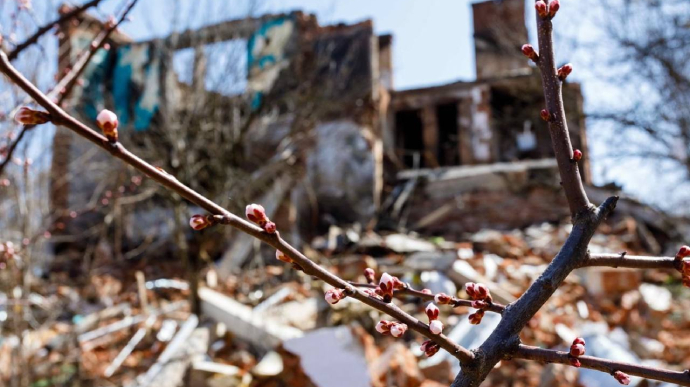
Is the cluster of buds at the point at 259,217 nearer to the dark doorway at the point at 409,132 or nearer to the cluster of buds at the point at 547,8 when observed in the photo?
the cluster of buds at the point at 547,8

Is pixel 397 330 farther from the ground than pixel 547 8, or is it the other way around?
pixel 547 8

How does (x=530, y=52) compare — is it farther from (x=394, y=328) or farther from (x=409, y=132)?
(x=409, y=132)

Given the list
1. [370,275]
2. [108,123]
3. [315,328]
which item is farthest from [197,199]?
[315,328]

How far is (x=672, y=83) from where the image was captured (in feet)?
27.9

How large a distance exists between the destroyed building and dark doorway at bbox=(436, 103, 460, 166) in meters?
1.17

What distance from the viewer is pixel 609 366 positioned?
2.86ft

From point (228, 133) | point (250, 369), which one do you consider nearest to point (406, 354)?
point (250, 369)

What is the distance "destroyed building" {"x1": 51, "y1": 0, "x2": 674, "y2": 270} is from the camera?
8.20 meters

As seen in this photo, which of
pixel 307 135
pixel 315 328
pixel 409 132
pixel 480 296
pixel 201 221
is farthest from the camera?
pixel 409 132

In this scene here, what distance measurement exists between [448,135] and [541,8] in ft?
47.4

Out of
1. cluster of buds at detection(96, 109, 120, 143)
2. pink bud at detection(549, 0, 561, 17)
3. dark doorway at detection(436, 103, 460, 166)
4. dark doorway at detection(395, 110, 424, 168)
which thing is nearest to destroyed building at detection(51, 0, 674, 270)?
dark doorway at detection(436, 103, 460, 166)

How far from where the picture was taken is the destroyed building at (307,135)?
8.20 metres

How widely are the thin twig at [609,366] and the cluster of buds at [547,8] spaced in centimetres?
56

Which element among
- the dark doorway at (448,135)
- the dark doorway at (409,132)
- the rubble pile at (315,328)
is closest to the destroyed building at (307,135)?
the dark doorway at (448,135)
